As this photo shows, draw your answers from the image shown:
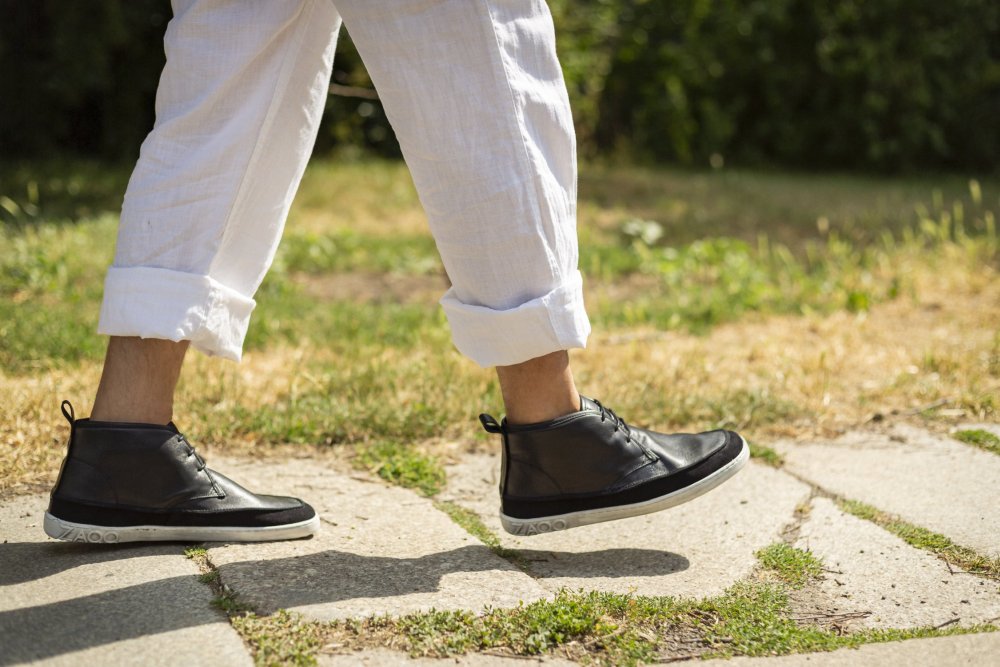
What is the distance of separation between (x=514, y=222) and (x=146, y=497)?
659mm

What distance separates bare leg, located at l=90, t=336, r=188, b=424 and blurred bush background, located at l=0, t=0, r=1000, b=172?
17.6ft

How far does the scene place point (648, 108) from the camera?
314 inches

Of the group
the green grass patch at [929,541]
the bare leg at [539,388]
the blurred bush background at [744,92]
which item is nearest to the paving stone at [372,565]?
the bare leg at [539,388]

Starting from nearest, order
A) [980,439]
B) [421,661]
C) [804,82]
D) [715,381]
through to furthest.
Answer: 1. [421,661]
2. [980,439]
3. [715,381]
4. [804,82]

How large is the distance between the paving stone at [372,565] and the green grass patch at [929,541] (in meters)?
0.62

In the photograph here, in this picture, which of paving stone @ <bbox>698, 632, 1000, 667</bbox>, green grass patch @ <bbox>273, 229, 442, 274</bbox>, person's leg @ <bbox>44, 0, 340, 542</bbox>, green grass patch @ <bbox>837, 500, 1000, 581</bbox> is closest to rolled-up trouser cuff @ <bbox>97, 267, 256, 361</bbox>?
person's leg @ <bbox>44, 0, 340, 542</bbox>

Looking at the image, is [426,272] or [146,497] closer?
[146,497]

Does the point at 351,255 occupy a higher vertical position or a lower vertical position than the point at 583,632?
higher

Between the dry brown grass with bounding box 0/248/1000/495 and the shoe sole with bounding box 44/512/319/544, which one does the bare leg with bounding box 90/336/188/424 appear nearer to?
the shoe sole with bounding box 44/512/319/544

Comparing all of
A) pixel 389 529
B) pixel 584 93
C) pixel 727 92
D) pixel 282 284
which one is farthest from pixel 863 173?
pixel 389 529

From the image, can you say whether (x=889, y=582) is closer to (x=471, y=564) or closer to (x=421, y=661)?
(x=471, y=564)

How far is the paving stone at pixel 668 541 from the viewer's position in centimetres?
153

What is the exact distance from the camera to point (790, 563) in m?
1.58

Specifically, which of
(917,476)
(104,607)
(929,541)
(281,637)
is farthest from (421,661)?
(917,476)
